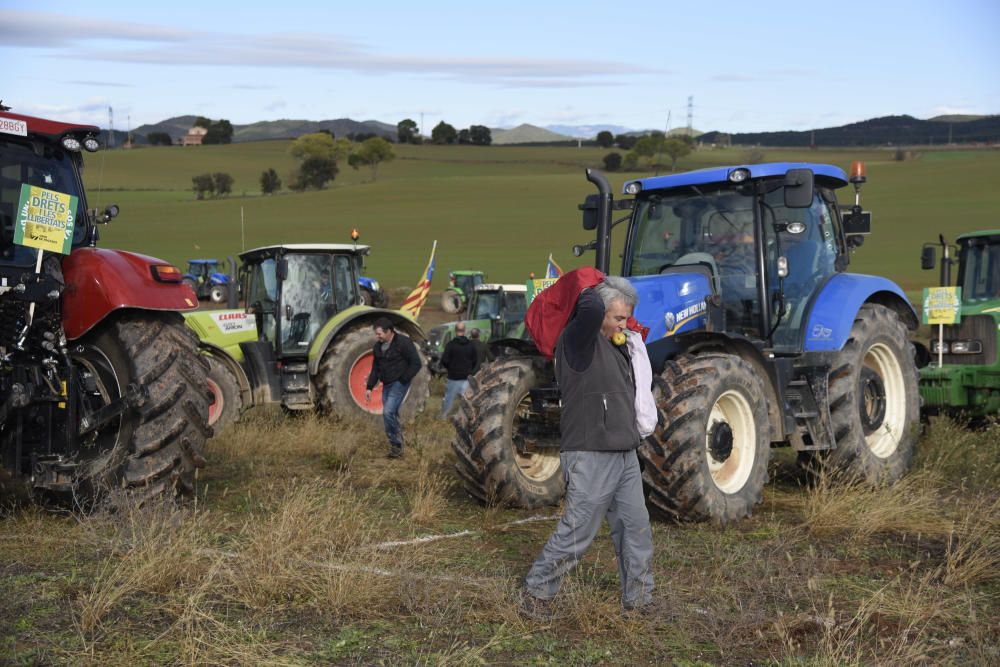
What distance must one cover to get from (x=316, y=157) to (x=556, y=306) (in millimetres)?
84496

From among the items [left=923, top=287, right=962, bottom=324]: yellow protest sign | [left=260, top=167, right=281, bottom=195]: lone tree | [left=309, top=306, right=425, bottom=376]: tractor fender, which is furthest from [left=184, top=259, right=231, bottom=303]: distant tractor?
[left=260, top=167, right=281, bottom=195]: lone tree

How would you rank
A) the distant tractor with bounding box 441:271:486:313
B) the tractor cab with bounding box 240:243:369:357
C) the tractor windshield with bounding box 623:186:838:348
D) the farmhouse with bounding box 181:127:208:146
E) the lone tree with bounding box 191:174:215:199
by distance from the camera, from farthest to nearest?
the farmhouse with bounding box 181:127:208:146 < the lone tree with bounding box 191:174:215:199 < the distant tractor with bounding box 441:271:486:313 < the tractor cab with bounding box 240:243:369:357 < the tractor windshield with bounding box 623:186:838:348

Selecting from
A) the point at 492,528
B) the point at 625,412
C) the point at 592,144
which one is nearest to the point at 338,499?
the point at 492,528

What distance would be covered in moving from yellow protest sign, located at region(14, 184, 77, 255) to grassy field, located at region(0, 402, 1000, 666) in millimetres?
1622

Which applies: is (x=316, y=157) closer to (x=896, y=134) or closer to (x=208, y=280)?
(x=896, y=134)

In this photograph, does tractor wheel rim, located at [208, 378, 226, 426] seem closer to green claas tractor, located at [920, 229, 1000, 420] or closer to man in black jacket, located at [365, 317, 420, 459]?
man in black jacket, located at [365, 317, 420, 459]

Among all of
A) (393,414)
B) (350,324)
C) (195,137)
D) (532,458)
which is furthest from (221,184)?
(532,458)

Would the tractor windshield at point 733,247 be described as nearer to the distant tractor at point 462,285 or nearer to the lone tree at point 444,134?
the distant tractor at point 462,285

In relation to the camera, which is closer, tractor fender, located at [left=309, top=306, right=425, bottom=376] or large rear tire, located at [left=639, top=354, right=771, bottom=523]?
large rear tire, located at [left=639, top=354, right=771, bottom=523]

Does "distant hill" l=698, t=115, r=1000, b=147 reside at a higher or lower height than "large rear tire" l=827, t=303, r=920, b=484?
higher

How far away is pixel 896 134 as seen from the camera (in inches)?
3071

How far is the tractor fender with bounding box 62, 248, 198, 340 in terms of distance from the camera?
693 centimetres

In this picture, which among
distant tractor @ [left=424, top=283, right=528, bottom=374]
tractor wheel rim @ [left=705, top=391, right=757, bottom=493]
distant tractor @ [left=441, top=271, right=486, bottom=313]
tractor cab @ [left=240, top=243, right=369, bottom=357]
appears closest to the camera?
tractor wheel rim @ [left=705, top=391, right=757, bottom=493]

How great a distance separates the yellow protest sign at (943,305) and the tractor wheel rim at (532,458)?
16.8ft
